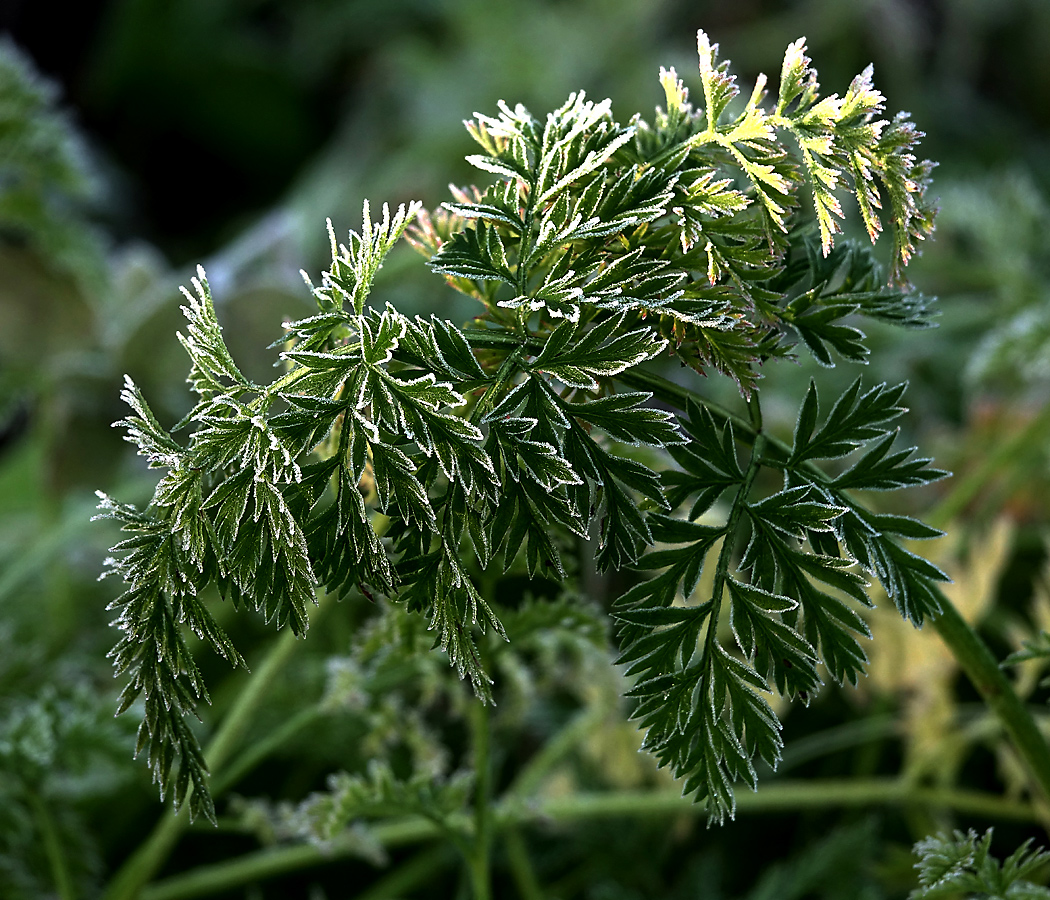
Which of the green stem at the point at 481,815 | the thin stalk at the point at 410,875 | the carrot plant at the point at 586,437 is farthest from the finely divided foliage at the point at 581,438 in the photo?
the thin stalk at the point at 410,875

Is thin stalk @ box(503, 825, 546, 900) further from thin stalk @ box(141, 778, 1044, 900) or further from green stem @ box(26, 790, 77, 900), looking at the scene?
green stem @ box(26, 790, 77, 900)

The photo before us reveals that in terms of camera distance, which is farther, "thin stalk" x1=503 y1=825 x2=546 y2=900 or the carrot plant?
"thin stalk" x1=503 y1=825 x2=546 y2=900

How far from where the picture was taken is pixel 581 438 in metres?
0.29

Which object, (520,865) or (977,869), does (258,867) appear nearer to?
(520,865)

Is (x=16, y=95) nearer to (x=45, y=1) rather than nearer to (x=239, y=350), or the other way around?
(x=239, y=350)

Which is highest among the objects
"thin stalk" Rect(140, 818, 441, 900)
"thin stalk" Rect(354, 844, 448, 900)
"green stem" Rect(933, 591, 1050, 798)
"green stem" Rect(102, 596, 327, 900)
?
"green stem" Rect(102, 596, 327, 900)

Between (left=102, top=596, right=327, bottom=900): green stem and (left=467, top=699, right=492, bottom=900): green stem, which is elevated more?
(left=102, top=596, right=327, bottom=900): green stem

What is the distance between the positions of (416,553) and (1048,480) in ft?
2.23

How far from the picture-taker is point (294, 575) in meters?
0.27

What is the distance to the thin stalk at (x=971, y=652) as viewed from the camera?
32 cm

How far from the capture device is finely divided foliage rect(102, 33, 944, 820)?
278 millimetres

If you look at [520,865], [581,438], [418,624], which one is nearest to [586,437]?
[581,438]

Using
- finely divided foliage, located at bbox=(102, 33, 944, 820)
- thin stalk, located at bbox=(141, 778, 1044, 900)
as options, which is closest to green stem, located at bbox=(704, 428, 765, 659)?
finely divided foliage, located at bbox=(102, 33, 944, 820)

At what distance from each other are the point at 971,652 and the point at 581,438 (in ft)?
0.54
